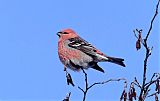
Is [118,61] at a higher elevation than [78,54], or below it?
below

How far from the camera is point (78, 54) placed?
22.4ft

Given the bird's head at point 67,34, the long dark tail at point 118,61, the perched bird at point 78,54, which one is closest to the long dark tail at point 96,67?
the perched bird at point 78,54

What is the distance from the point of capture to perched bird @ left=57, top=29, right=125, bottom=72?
6.42 metres

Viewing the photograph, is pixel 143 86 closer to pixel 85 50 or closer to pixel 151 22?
pixel 151 22

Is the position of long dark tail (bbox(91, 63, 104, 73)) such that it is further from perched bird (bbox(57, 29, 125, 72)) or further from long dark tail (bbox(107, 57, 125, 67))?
long dark tail (bbox(107, 57, 125, 67))

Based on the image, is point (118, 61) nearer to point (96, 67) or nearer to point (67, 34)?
point (96, 67)

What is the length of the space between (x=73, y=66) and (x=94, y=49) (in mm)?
879

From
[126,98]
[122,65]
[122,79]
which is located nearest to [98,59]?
[122,65]

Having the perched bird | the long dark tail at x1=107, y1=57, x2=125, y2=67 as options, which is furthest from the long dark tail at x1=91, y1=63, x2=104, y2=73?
the long dark tail at x1=107, y1=57, x2=125, y2=67

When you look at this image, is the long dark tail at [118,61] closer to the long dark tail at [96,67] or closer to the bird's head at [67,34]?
the long dark tail at [96,67]

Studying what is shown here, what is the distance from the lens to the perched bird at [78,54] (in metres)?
6.42

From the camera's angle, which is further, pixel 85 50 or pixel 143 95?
pixel 85 50

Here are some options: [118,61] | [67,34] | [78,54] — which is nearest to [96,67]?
[78,54]

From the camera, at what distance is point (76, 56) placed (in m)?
6.75
